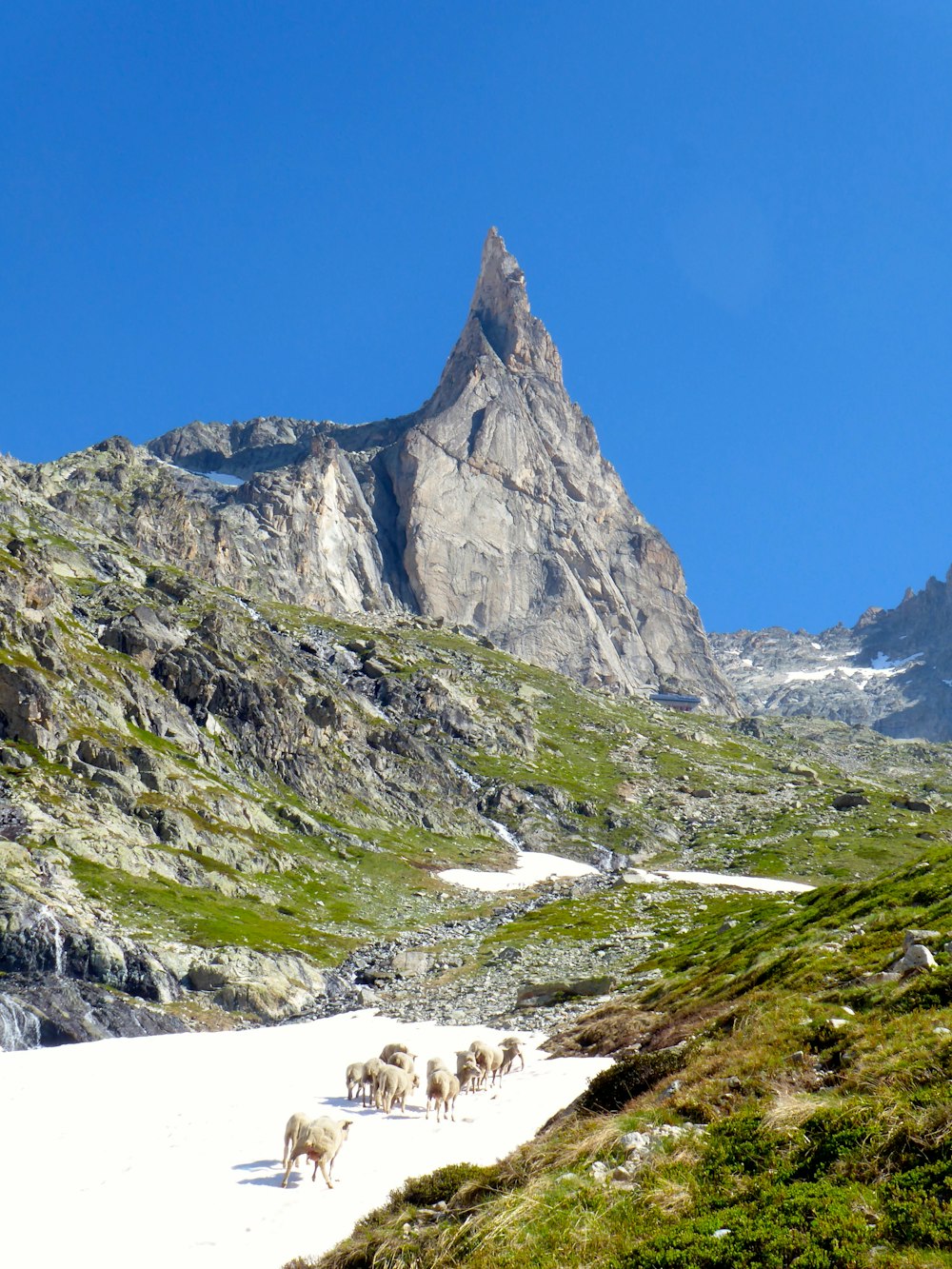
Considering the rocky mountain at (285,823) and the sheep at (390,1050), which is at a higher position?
the rocky mountain at (285,823)

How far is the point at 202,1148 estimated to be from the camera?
23188 mm

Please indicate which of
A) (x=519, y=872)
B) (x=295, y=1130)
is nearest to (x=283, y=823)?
(x=519, y=872)

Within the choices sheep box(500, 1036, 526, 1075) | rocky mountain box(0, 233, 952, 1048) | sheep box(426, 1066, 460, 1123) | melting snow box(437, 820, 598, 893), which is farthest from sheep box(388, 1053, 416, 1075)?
melting snow box(437, 820, 598, 893)

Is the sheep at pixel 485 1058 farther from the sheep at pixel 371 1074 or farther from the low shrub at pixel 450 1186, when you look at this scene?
the low shrub at pixel 450 1186

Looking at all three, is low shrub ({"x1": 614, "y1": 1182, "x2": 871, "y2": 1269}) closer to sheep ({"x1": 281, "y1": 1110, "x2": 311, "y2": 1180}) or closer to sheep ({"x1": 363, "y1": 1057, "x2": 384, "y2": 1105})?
sheep ({"x1": 281, "y1": 1110, "x2": 311, "y2": 1180})

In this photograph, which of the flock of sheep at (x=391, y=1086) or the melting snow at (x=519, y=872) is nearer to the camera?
the flock of sheep at (x=391, y=1086)

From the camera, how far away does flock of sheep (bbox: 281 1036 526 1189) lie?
19719 mm

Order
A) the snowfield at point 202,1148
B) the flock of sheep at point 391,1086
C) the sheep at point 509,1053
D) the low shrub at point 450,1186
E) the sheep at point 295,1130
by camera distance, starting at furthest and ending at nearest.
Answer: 1. the sheep at point 509,1053
2. the sheep at point 295,1130
3. the flock of sheep at point 391,1086
4. the snowfield at point 202,1148
5. the low shrub at point 450,1186

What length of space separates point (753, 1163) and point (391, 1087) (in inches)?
583

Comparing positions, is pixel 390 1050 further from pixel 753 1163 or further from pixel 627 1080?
pixel 753 1163

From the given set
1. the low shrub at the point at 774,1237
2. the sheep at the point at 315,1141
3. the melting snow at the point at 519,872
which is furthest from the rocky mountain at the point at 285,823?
the low shrub at the point at 774,1237

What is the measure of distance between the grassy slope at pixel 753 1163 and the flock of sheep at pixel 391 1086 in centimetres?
299

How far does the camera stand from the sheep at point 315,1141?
19.6 metres

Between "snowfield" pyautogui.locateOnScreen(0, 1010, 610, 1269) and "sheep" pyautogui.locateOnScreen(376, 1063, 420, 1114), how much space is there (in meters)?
0.42
